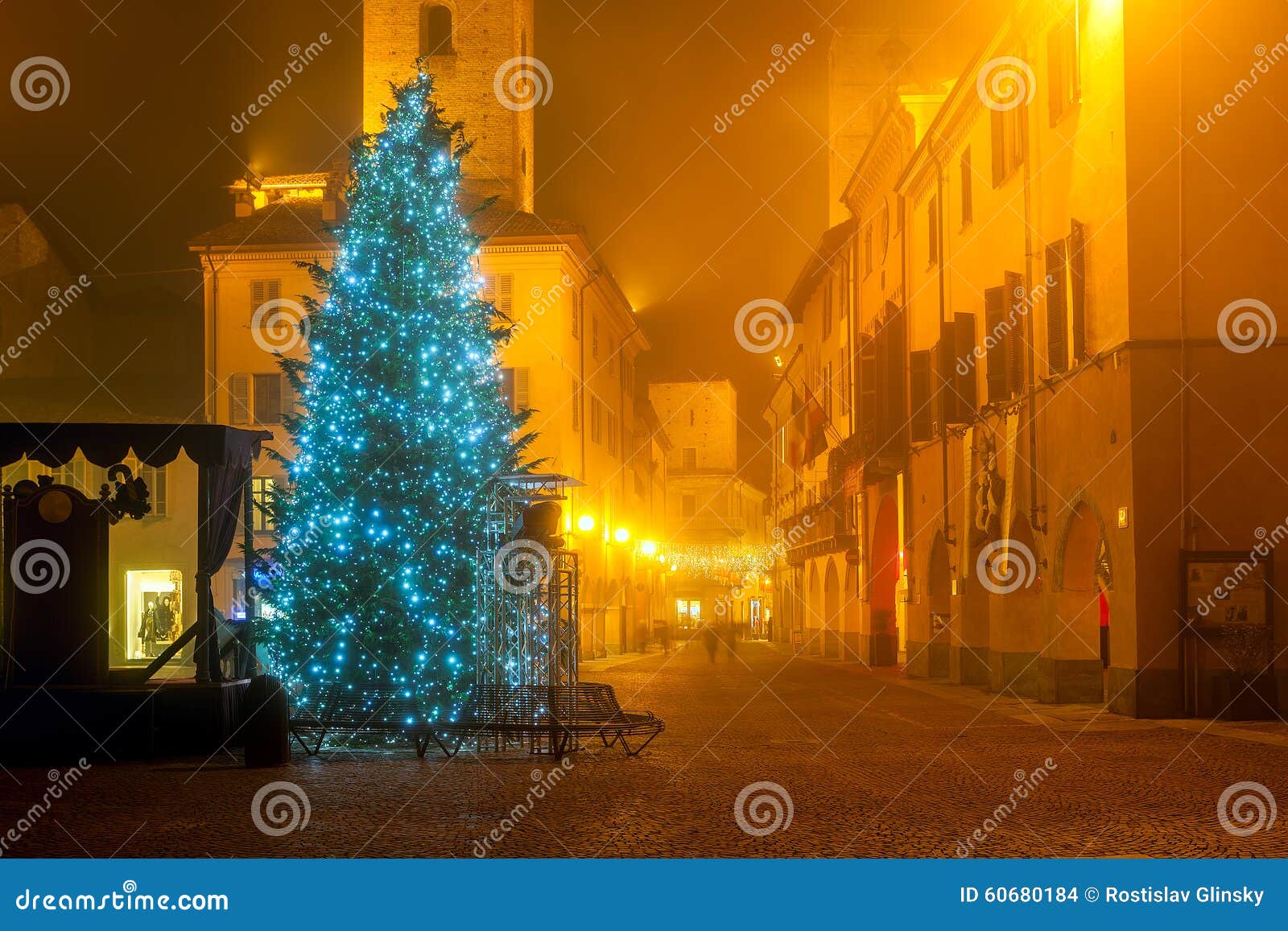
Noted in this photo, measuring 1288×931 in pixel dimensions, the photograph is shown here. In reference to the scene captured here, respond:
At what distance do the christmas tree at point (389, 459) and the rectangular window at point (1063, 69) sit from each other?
371 inches

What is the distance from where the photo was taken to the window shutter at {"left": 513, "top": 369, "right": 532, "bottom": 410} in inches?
1547

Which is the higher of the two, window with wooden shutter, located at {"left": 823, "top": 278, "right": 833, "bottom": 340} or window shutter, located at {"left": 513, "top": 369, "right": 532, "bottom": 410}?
window with wooden shutter, located at {"left": 823, "top": 278, "right": 833, "bottom": 340}

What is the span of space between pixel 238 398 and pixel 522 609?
26.8 metres

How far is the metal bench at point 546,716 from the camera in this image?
1474 centimetres

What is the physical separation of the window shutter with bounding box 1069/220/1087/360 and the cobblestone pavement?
5556mm

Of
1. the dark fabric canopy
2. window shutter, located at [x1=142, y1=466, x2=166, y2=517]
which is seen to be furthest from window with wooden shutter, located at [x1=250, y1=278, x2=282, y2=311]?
the dark fabric canopy

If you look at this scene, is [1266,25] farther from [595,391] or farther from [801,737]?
[595,391]

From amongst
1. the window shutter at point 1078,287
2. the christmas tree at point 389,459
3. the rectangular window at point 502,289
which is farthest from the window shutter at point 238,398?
the window shutter at point 1078,287

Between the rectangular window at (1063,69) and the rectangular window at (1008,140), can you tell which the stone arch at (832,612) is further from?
the rectangular window at (1063,69)

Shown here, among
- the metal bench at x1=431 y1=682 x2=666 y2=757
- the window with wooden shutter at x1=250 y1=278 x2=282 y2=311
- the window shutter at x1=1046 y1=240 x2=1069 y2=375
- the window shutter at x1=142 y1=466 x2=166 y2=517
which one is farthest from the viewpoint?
the window with wooden shutter at x1=250 y1=278 x2=282 y2=311

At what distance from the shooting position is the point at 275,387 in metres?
40.2

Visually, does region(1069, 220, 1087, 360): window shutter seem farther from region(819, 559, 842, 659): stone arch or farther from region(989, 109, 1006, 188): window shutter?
region(819, 559, 842, 659): stone arch

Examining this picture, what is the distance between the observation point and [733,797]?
36.7 feet

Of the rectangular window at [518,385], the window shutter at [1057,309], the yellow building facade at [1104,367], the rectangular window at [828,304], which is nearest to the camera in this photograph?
the yellow building facade at [1104,367]
